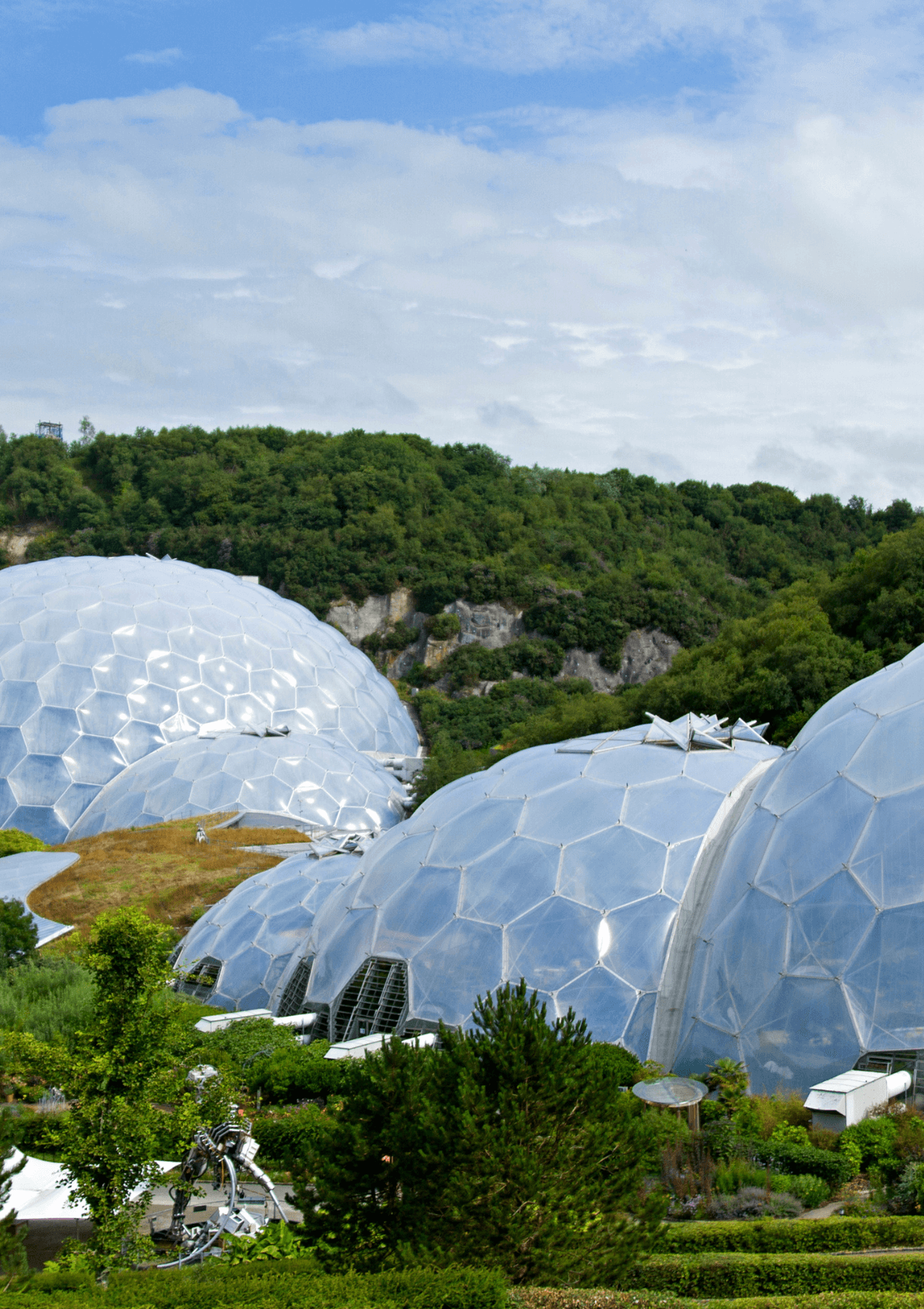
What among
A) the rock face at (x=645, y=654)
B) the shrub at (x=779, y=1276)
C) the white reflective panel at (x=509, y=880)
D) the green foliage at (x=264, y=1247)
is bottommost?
the green foliage at (x=264, y=1247)

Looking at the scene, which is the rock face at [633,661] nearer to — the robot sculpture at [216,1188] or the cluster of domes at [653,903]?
the cluster of domes at [653,903]

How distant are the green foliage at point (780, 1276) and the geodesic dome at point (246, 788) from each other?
25580 millimetres

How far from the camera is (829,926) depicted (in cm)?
1273

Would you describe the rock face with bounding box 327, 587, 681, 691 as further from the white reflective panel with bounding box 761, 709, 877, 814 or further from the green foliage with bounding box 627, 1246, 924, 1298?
the green foliage with bounding box 627, 1246, 924, 1298

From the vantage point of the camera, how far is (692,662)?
38.6 metres

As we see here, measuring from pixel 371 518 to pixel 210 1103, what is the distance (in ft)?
191

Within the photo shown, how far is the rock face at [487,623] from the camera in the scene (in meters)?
61.0

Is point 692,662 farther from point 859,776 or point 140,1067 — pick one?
point 140,1067

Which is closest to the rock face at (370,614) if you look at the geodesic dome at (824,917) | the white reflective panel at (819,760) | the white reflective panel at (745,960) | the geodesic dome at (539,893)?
the geodesic dome at (539,893)

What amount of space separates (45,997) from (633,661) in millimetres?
46830

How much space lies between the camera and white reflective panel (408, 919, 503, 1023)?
14.9 m

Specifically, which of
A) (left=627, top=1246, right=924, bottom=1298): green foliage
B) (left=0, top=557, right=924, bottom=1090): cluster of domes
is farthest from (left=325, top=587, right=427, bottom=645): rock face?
(left=627, top=1246, right=924, bottom=1298): green foliage

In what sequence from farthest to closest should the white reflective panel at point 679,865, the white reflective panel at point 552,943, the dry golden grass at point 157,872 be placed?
1. the dry golden grass at point 157,872
2. the white reflective panel at point 679,865
3. the white reflective panel at point 552,943

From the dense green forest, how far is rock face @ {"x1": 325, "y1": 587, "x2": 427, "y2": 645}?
601 millimetres
